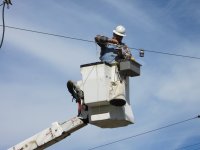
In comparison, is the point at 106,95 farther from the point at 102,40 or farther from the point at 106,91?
the point at 102,40

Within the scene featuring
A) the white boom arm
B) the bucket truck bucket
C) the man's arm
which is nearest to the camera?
the bucket truck bucket

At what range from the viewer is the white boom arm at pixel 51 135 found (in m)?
17.3

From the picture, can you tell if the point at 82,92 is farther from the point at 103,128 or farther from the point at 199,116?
the point at 199,116

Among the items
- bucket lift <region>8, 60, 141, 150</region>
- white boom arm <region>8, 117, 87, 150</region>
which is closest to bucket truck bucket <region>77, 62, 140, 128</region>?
bucket lift <region>8, 60, 141, 150</region>

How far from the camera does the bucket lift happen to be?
16500 millimetres

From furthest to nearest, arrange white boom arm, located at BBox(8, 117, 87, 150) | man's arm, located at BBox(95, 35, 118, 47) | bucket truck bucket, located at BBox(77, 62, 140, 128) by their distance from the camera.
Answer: white boom arm, located at BBox(8, 117, 87, 150), man's arm, located at BBox(95, 35, 118, 47), bucket truck bucket, located at BBox(77, 62, 140, 128)

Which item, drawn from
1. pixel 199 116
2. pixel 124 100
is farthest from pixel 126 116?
pixel 199 116

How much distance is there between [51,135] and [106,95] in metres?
1.95

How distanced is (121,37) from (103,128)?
223 centimetres

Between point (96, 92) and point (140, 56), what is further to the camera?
point (140, 56)

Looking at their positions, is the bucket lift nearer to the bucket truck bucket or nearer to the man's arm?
the bucket truck bucket

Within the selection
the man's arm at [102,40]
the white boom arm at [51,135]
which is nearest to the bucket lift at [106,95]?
the white boom arm at [51,135]

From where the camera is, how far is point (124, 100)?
16.6m

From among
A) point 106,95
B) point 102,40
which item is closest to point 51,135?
point 106,95
